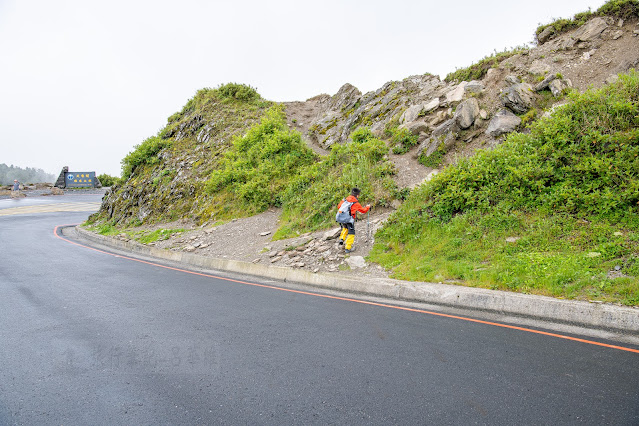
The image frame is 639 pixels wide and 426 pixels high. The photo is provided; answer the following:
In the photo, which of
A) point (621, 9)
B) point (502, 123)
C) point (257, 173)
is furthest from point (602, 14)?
point (257, 173)

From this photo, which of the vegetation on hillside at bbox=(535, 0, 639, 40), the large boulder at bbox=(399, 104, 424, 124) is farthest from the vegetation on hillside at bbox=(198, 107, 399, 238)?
the vegetation on hillside at bbox=(535, 0, 639, 40)

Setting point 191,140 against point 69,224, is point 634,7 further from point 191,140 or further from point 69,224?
point 69,224

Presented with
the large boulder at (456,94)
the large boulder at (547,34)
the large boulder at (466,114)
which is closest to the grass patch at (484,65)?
the large boulder at (547,34)

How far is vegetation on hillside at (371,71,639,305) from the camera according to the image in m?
6.04

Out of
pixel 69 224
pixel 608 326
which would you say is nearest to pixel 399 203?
pixel 608 326

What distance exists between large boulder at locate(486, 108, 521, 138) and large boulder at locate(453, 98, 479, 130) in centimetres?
80

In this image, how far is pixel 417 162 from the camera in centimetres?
1310

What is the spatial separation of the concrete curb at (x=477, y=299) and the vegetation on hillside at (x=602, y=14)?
15074mm

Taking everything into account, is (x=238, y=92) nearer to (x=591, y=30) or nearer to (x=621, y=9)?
(x=591, y=30)

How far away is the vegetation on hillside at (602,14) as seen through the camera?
45.6 ft

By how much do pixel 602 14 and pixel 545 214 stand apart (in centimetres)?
1291

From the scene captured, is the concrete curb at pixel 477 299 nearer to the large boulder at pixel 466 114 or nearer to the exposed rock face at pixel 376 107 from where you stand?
the large boulder at pixel 466 114

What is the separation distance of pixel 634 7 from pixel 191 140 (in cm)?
2430

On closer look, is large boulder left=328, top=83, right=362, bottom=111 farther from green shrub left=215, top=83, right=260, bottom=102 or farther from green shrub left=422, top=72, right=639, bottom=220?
green shrub left=422, top=72, right=639, bottom=220
